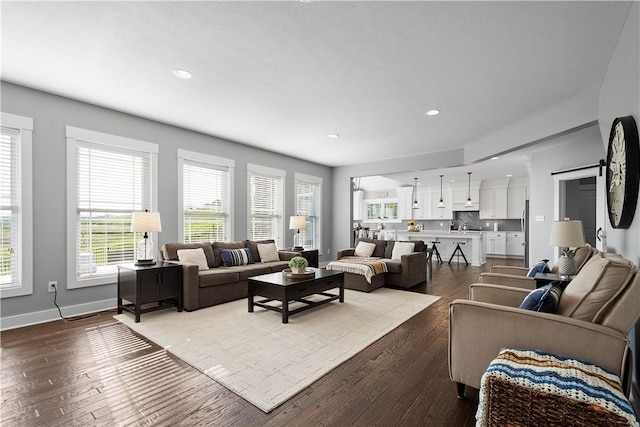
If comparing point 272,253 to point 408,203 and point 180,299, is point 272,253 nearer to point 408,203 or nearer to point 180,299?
point 180,299

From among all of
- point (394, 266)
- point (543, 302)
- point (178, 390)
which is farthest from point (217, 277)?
point (543, 302)

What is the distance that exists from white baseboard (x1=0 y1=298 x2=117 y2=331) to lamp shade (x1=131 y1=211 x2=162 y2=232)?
3.98ft

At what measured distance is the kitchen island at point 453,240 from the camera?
8.66 meters

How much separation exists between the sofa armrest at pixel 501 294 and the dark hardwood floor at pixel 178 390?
2.12 feet

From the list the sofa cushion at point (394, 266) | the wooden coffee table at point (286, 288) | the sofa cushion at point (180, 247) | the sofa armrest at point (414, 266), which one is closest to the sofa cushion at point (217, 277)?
the sofa cushion at point (180, 247)

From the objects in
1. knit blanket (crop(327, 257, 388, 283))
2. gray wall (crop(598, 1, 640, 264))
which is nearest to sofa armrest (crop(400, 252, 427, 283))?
knit blanket (crop(327, 257, 388, 283))

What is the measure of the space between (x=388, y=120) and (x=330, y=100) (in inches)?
45.6

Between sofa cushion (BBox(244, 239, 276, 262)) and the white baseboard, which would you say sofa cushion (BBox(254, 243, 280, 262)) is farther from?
the white baseboard

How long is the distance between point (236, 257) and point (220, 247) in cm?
33

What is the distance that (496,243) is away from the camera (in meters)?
10.4

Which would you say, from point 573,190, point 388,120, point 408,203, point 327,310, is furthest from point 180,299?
point 408,203

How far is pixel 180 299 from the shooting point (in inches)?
160

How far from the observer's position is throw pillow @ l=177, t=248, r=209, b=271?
4445 mm

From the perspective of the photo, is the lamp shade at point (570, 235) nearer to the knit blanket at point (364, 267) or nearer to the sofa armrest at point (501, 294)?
the sofa armrest at point (501, 294)
